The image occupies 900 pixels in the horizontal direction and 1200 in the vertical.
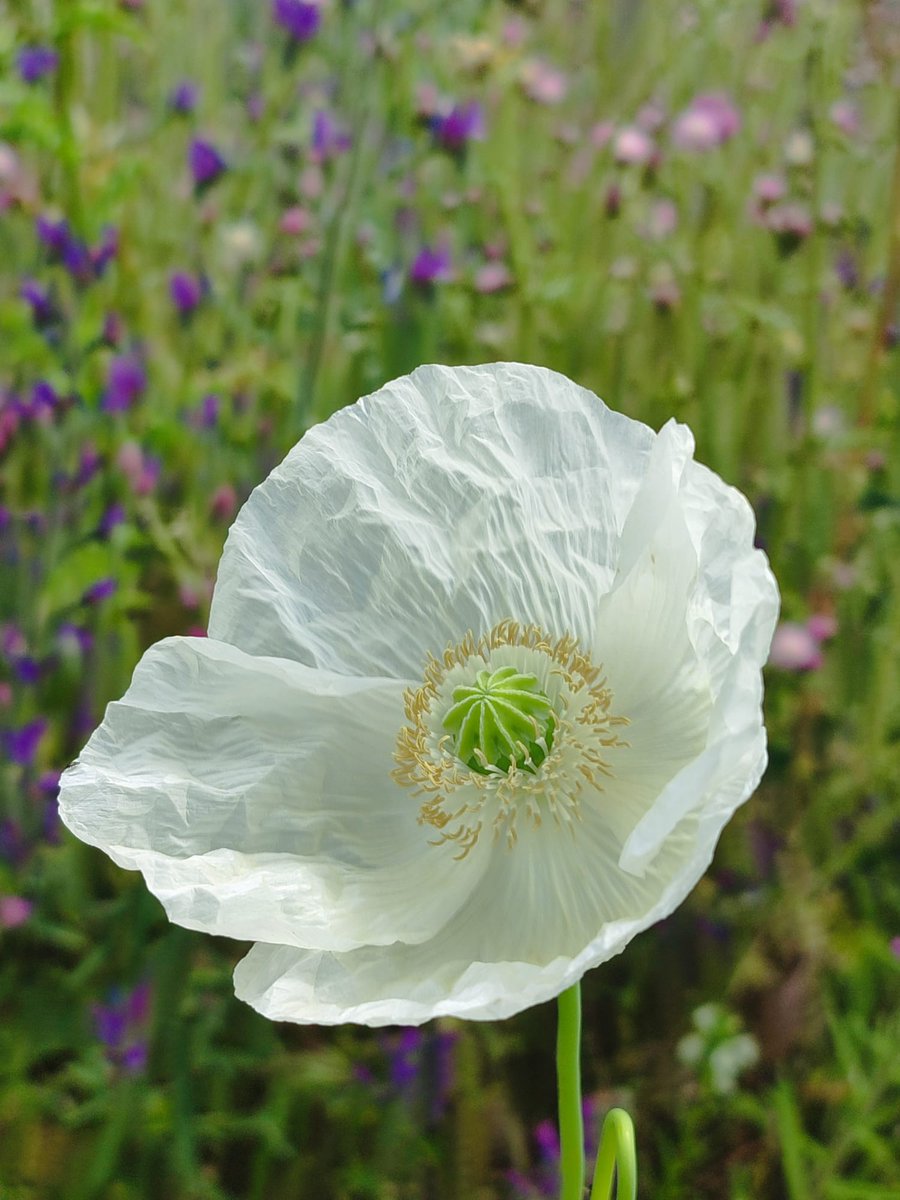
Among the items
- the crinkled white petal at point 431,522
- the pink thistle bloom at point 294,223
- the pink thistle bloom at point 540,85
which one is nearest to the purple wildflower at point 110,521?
the pink thistle bloom at point 294,223

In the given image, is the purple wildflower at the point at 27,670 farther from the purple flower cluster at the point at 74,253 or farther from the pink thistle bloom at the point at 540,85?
the pink thistle bloom at the point at 540,85

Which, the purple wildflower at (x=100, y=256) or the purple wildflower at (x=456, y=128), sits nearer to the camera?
the purple wildflower at (x=100, y=256)

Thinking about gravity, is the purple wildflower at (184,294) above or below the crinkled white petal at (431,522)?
below

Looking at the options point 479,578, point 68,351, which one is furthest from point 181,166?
point 479,578

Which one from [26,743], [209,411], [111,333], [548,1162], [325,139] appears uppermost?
[325,139]

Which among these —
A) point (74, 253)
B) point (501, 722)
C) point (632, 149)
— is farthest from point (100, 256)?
point (501, 722)

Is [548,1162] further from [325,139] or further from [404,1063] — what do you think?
[325,139]

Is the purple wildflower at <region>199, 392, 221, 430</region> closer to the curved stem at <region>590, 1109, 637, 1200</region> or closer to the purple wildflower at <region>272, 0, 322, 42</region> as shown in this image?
the purple wildflower at <region>272, 0, 322, 42</region>
